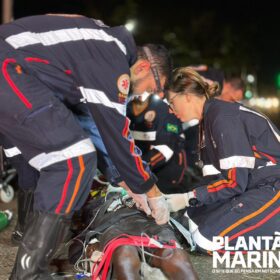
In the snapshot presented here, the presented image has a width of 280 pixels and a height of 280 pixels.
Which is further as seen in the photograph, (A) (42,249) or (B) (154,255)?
(B) (154,255)

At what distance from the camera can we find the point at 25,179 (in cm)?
364

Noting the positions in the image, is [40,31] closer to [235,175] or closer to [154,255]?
[154,255]

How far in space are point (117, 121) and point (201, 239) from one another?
3.97ft

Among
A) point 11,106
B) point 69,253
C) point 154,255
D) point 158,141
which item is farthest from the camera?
point 158,141

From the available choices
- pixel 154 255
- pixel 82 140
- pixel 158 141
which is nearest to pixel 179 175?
pixel 158 141

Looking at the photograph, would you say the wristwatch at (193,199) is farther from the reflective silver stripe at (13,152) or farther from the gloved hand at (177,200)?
the reflective silver stripe at (13,152)

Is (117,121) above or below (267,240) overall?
above

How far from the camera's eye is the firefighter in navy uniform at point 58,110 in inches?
98.0

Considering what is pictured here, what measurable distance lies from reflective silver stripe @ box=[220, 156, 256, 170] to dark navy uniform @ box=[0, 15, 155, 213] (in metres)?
0.84

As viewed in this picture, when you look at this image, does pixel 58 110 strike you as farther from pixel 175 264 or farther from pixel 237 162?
pixel 237 162

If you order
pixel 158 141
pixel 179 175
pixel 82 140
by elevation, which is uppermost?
pixel 82 140

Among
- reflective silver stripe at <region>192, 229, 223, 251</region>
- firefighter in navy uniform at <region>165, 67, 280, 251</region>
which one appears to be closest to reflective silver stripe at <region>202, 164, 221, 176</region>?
firefighter in navy uniform at <region>165, 67, 280, 251</region>

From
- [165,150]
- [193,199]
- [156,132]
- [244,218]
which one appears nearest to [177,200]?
[193,199]

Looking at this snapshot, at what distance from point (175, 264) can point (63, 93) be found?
3.44 feet
